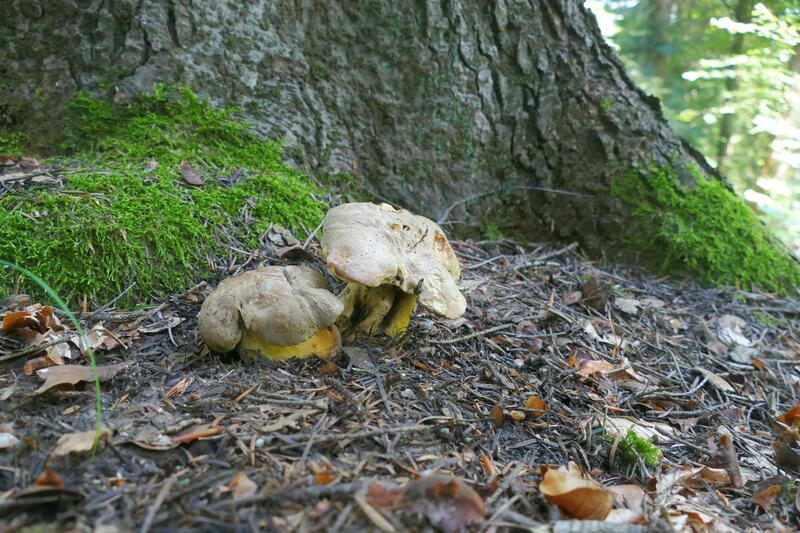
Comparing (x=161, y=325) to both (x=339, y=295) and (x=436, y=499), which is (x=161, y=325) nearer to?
(x=339, y=295)

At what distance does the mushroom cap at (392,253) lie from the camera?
2.15 meters

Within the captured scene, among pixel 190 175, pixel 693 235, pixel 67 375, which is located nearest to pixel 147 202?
pixel 190 175

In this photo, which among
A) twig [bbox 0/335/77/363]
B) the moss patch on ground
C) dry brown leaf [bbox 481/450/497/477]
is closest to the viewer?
dry brown leaf [bbox 481/450/497/477]

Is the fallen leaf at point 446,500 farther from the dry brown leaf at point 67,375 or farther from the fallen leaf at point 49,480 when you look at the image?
the dry brown leaf at point 67,375

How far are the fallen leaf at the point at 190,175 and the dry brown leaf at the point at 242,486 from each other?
221 centimetres

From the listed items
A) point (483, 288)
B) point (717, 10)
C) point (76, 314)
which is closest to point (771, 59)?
point (717, 10)

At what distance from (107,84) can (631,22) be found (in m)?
14.0

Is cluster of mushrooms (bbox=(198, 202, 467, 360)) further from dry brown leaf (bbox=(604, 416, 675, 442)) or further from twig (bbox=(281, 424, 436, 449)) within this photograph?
dry brown leaf (bbox=(604, 416, 675, 442))

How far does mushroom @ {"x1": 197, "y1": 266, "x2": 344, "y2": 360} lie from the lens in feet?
7.47

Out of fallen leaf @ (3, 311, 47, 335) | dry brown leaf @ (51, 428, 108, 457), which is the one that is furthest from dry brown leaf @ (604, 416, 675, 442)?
fallen leaf @ (3, 311, 47, 335)

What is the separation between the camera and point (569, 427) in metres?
2.38

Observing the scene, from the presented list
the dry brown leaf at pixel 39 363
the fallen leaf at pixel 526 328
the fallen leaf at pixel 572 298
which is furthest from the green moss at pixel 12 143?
the fallen leaf at pixel 572 298

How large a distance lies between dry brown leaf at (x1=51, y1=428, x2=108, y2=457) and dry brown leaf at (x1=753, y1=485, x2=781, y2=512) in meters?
2.45

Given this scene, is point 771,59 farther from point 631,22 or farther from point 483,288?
point 483,288
